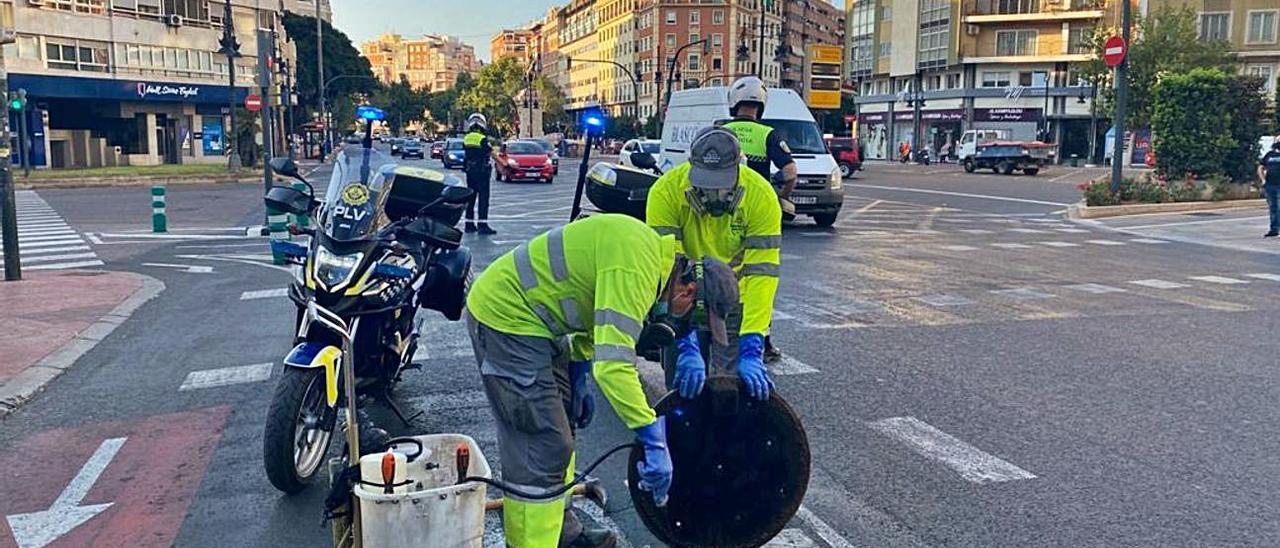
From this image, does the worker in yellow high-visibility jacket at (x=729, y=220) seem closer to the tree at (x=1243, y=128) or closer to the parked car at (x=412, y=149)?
the tree at (x=1243, y=128)

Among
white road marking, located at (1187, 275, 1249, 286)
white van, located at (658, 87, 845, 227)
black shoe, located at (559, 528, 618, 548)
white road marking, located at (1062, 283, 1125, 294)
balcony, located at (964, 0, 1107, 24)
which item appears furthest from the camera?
balcony, located at (964, 0, 1107, 24)

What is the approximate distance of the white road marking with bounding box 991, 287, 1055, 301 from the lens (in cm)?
1080

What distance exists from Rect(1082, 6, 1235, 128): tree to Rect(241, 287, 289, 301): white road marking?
48.3 meters

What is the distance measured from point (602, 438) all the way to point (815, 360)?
8.27ft

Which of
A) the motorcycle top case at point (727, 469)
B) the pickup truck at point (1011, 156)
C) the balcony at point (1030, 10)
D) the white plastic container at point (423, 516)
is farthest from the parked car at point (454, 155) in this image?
the balcony at point (1030, 10)

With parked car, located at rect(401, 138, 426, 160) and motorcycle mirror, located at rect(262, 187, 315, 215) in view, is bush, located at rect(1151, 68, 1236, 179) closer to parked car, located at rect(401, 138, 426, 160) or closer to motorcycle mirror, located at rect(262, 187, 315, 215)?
motorcycle mirror, located at rect(262, 187, 315, 215)

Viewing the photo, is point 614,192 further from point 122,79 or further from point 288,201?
point 122,79

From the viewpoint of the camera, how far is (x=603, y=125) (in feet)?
16.9

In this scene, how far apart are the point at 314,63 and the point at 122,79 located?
2420 centimetres

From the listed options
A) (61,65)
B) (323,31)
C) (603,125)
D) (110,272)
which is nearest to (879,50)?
(323,31)

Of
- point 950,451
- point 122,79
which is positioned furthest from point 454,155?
point 950,451

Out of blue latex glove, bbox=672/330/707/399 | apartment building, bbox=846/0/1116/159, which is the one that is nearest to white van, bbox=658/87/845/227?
blue latex glove, bbox=672/330/707/399

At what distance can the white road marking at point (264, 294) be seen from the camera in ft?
35.5

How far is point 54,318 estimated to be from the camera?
944 centimetres
